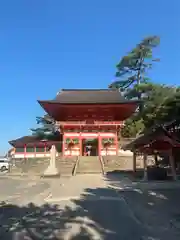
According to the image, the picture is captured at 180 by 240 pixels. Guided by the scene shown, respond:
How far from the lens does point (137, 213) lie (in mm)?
8383

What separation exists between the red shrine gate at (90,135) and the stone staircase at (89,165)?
14.7 ft

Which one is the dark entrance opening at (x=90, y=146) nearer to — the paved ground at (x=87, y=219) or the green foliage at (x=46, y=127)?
the green foliage at (x=46, y=127)

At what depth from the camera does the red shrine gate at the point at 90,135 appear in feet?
113

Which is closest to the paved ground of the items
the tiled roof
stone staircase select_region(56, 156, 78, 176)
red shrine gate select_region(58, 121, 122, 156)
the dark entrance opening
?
stone staircase select_region(56, 156, 78, 176)

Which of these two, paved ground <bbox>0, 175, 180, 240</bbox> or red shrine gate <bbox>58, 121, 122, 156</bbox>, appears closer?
paved ground <bbox>0, 175, 180, 240</bbox>

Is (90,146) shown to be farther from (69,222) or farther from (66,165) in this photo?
(69,222)

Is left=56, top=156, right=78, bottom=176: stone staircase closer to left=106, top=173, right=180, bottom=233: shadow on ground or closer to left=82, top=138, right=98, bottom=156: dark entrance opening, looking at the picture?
left=82, top=138, right=98, bottom=156: dark entrance opening

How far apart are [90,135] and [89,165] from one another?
26.2 feet

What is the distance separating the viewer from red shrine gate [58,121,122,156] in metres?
34.5

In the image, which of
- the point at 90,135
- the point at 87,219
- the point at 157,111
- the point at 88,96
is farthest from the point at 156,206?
the point at 88,96

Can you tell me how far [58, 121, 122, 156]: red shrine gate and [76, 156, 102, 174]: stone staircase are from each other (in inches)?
177

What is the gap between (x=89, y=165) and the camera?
1084 inches

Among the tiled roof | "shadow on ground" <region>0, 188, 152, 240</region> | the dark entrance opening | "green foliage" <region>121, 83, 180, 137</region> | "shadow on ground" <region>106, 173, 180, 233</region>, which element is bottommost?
"shadow on ground" <region>106, 173, 180, 233</region>

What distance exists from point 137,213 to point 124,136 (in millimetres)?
35487
